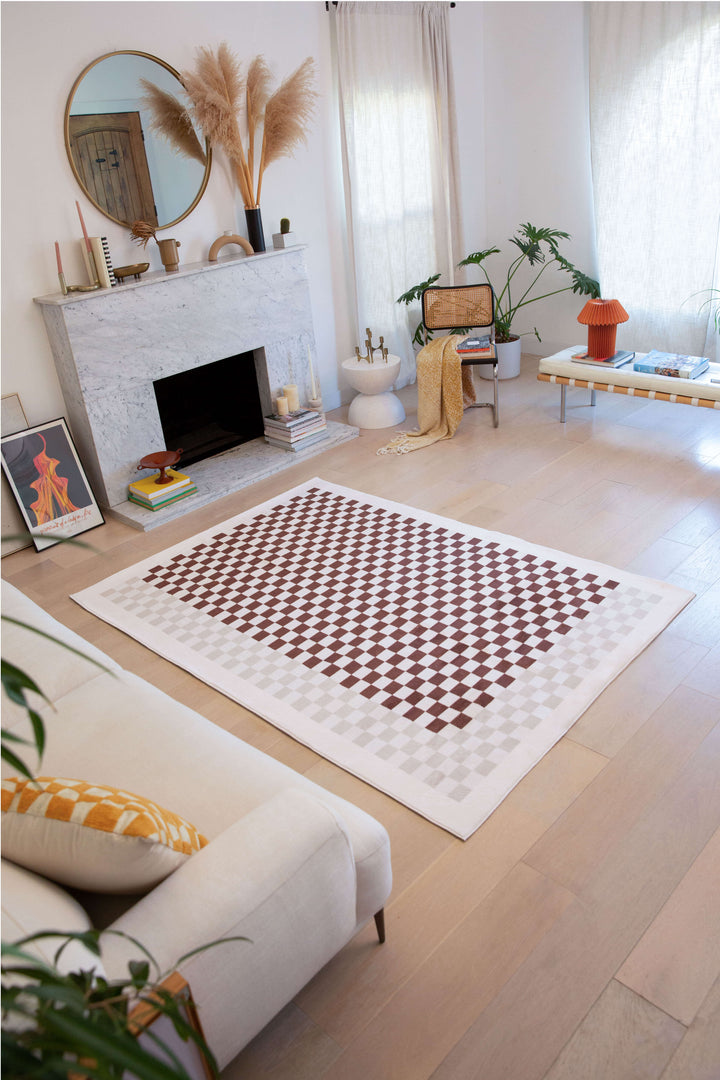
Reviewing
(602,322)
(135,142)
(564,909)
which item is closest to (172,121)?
(135,142)

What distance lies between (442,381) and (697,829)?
3.12 metres

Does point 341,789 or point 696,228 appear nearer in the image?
point 341,789

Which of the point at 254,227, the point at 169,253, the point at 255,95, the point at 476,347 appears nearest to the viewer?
the point at 169,253

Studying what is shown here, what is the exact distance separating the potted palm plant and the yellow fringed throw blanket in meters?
0.66

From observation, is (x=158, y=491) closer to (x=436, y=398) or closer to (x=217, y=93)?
(x=436, y=398)

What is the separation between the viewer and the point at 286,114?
4.30 metres

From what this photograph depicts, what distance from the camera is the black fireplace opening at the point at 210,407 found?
460cm

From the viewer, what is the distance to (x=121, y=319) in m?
4.02

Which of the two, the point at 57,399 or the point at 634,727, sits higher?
the point at 57,399

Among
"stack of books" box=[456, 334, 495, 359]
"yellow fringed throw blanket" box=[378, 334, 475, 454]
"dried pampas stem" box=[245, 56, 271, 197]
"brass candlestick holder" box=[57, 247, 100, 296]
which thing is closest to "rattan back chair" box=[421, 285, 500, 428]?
"stack of books" box=[456, 334, 495, 359]

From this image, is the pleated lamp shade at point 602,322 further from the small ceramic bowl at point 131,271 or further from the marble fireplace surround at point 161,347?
the small ceramic bowl at point 131,271

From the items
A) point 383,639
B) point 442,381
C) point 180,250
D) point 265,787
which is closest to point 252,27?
point 180,250

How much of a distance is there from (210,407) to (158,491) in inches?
31.6

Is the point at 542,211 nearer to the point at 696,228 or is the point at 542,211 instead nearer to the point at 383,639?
the point at 696,228
